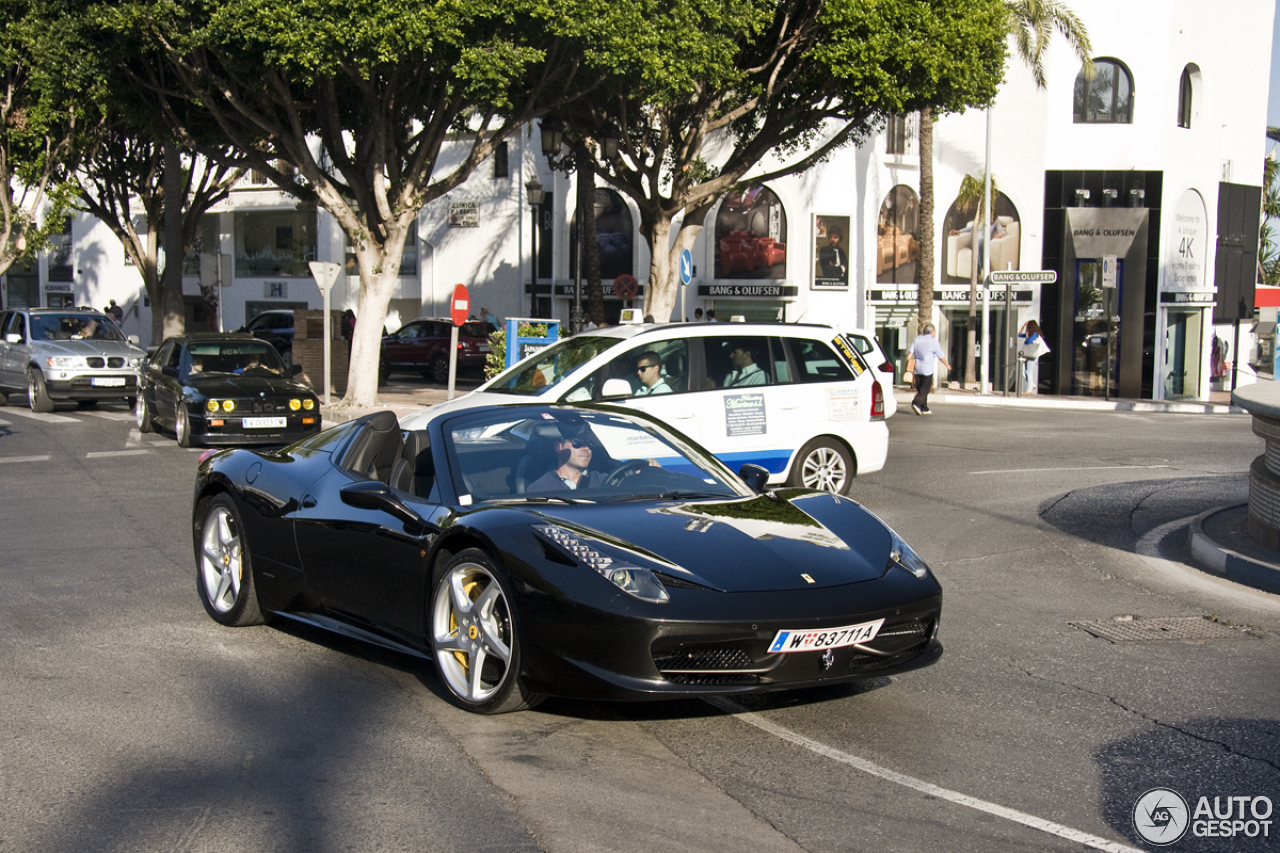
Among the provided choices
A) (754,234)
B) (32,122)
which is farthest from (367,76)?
(754,234)

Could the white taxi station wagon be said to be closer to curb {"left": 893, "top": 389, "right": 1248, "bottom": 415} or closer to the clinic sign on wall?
curb {"left": 893, "top": 389, "right": 1248, "bottom": 415}

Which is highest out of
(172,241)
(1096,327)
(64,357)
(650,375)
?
(172,241)

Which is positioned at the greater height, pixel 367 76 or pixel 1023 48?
pixel 1023 48

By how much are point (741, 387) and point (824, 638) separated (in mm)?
7122

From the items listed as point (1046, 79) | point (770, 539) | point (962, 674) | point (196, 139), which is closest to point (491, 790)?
point (770, 539)

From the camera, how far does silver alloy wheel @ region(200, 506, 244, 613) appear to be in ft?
23.1

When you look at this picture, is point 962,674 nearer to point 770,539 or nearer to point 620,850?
point 770,539

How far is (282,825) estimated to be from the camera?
13.5 feet

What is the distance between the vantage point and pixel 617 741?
16.5 ft

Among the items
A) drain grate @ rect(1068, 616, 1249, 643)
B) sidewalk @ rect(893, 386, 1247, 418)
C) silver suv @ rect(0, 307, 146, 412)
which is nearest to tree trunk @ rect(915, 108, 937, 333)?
sidewalk @ rect(893, 386, 1247, 418)

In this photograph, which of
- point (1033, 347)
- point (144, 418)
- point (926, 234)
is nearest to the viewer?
Answer: point (144, 418)

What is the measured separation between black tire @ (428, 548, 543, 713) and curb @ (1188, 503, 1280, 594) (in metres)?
5.73

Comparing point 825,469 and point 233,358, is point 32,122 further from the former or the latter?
point 825,469

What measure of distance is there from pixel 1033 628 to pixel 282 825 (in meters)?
4.70
